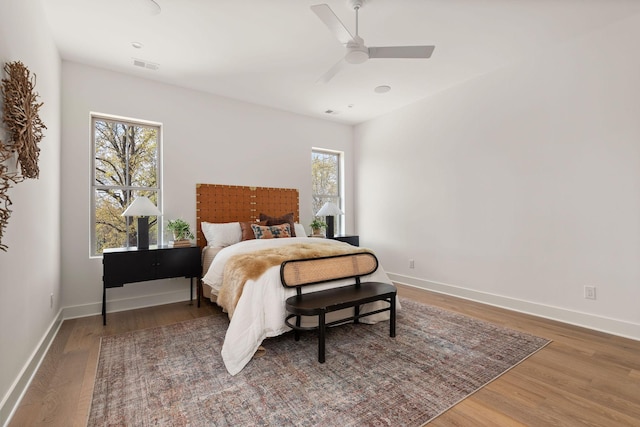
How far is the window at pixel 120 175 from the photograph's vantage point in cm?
376

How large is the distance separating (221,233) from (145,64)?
2.19 m

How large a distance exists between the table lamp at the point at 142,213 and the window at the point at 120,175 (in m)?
0.38

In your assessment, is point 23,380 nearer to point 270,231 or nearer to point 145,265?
point 145,265

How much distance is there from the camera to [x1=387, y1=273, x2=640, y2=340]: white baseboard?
111 inches

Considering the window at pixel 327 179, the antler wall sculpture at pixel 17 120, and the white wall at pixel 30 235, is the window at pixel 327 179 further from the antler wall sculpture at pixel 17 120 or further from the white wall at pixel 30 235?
the antler wall sculpture at pixel 17 120

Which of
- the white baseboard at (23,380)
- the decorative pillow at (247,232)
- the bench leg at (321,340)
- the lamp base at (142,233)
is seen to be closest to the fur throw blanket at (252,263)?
the bench leg at (321,340)

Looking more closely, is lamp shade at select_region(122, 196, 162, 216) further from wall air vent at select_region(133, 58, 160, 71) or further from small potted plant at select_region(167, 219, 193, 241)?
wall air vent at select_region(133, 58, 160, 71)

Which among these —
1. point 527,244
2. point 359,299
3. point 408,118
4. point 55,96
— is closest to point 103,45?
point 55,96

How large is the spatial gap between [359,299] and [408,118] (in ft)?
11.4

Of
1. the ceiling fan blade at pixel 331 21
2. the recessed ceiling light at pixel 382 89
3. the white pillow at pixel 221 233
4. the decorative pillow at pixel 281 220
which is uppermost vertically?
the recessed ceiling light at pixel 382 89

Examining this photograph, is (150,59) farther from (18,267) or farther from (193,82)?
(18,267)

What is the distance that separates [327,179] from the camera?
5875mm

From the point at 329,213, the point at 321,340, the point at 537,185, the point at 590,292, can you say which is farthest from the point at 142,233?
the point at 590,292

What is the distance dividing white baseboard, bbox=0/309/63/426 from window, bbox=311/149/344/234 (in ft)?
12.7
